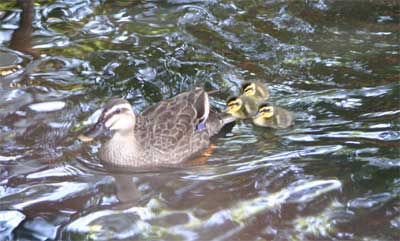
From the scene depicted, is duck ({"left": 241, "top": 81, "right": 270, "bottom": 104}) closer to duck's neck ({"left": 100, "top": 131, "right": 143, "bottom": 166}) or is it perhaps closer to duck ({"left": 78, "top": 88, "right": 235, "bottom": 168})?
duck ({"left": 78, "top": 88, "right": 235, "bottom": 168})

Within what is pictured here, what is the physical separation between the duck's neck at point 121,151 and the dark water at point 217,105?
0.12 meters

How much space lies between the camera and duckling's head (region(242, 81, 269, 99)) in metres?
5.55

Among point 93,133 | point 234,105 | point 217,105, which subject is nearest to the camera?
point 93,133

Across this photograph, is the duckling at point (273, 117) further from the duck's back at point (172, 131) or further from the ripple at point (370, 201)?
the ripple at point (370, 201)

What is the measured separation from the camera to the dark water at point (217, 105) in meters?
4.23

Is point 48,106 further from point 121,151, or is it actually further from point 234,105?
point 234,105

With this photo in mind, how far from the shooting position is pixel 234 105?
18.0 feet

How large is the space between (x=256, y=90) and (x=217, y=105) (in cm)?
39

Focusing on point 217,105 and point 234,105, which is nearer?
point 234,105

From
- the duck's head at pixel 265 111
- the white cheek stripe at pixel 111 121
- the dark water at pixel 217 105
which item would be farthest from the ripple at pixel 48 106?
the duck's head at pixel 265 111

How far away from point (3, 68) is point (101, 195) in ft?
7.02

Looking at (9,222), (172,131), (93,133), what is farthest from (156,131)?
(9,222)

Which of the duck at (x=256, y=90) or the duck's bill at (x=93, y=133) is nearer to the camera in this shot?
the duck's bill at (x=93, y=133)

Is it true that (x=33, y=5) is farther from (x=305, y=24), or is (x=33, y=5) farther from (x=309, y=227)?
(x=309, y=227)
